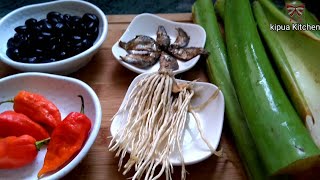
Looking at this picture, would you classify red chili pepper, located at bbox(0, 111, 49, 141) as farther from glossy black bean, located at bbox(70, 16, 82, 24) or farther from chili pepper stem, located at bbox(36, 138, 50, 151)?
glossy black bean, located at bbox(70, 16, 82, 24)

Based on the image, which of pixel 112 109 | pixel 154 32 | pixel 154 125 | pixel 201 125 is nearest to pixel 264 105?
pixel 201 125

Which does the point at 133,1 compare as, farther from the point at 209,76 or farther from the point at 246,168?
the point at 246,168

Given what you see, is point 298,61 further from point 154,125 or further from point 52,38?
point 52,38

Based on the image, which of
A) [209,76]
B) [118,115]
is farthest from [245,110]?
[118,115]

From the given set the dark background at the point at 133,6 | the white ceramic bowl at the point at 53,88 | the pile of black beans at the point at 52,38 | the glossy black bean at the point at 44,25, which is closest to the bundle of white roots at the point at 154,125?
the white ceramic bowl at the point at 53,88

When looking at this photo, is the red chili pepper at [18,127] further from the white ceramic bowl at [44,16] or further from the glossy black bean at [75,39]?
the glossy black bean at [75,39]

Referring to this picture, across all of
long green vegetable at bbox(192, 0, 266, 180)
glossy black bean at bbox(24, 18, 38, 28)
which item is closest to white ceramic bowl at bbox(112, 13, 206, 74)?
long green vegetable at bbox(192, 0, 266, 180)
